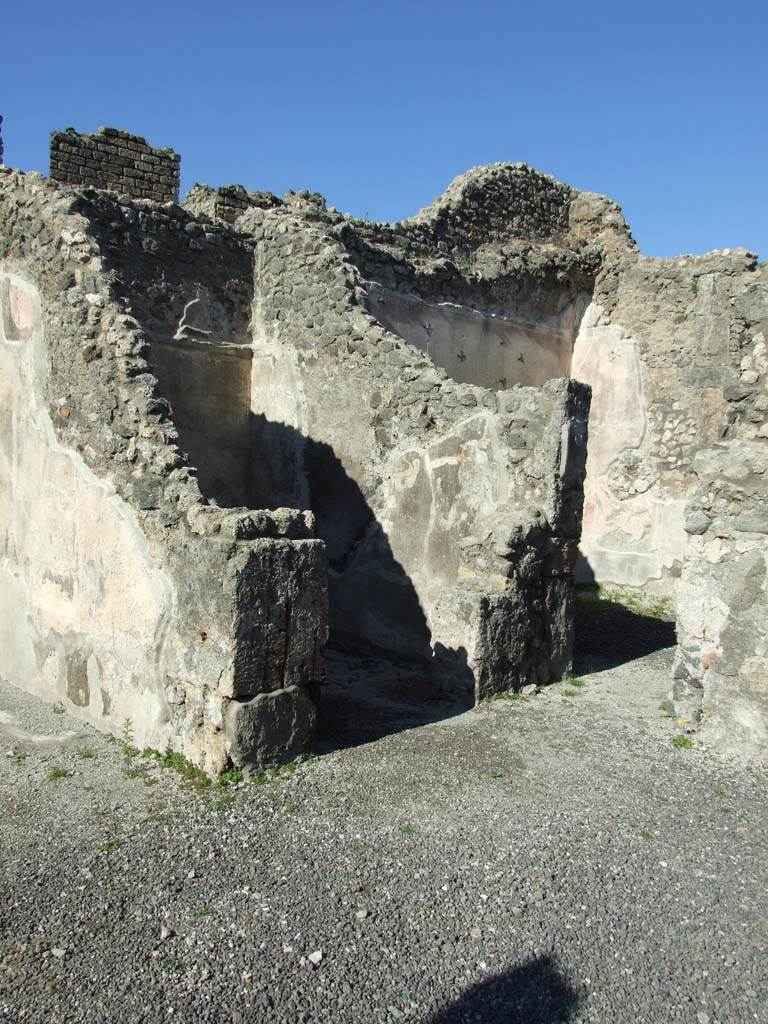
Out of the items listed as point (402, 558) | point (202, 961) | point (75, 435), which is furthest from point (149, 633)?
point (402, 558)

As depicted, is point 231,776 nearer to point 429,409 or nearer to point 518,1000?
point 518,1000

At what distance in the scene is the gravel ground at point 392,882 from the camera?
2.74 m

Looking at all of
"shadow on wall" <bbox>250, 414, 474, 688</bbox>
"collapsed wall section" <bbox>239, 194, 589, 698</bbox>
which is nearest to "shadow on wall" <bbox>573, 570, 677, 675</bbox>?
"collapsed wall section" <bbox>239, 194, 589, 698</bbox>

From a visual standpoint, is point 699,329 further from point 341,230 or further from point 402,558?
point 402,558

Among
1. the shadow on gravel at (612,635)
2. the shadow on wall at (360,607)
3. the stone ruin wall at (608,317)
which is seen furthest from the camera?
the stone ruin wall at (608,317)

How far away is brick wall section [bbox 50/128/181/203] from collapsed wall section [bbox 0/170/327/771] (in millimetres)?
3905

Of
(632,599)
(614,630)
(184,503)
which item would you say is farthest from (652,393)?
(184,503)

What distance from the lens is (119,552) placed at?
470 centimetres

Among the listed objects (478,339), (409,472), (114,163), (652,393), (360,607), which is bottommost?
(360,607)

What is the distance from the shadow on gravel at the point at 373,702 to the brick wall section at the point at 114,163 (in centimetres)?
589

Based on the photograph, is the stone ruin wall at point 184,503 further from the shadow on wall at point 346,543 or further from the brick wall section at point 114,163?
the brick wall section at point 114,163

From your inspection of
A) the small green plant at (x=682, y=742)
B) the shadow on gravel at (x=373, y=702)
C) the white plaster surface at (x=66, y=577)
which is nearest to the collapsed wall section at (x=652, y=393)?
the shadow on gravel at (x=373, y=702)

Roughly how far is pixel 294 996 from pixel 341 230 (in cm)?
619

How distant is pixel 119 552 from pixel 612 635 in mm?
4566
